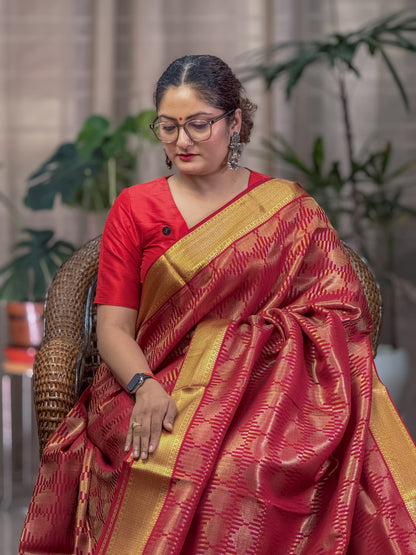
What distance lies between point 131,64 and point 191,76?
2.00 meters

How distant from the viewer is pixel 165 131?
1771 millimetres

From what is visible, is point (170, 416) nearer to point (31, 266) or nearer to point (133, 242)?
point (133, 242)

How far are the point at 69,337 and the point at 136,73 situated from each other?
194 cm

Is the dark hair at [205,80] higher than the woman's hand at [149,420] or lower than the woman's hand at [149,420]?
higher

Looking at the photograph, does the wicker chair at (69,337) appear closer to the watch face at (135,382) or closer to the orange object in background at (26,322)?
the watch face at (135,382)

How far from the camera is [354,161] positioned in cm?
339

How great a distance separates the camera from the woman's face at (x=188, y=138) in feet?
5.74

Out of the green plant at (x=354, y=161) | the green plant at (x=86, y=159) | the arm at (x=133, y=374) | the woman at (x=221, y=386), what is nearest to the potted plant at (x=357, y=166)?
A: the green plant at (x=354, y=161)

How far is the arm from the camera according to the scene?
1.53m

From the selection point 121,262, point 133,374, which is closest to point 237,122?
point 121,262

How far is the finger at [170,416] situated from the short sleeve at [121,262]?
0.34 meters

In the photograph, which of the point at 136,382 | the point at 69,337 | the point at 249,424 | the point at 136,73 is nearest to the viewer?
the point at 249,424

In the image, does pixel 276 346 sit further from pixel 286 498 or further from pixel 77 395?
pixel 77 395

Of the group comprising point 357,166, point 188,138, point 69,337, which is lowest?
point 69,337
